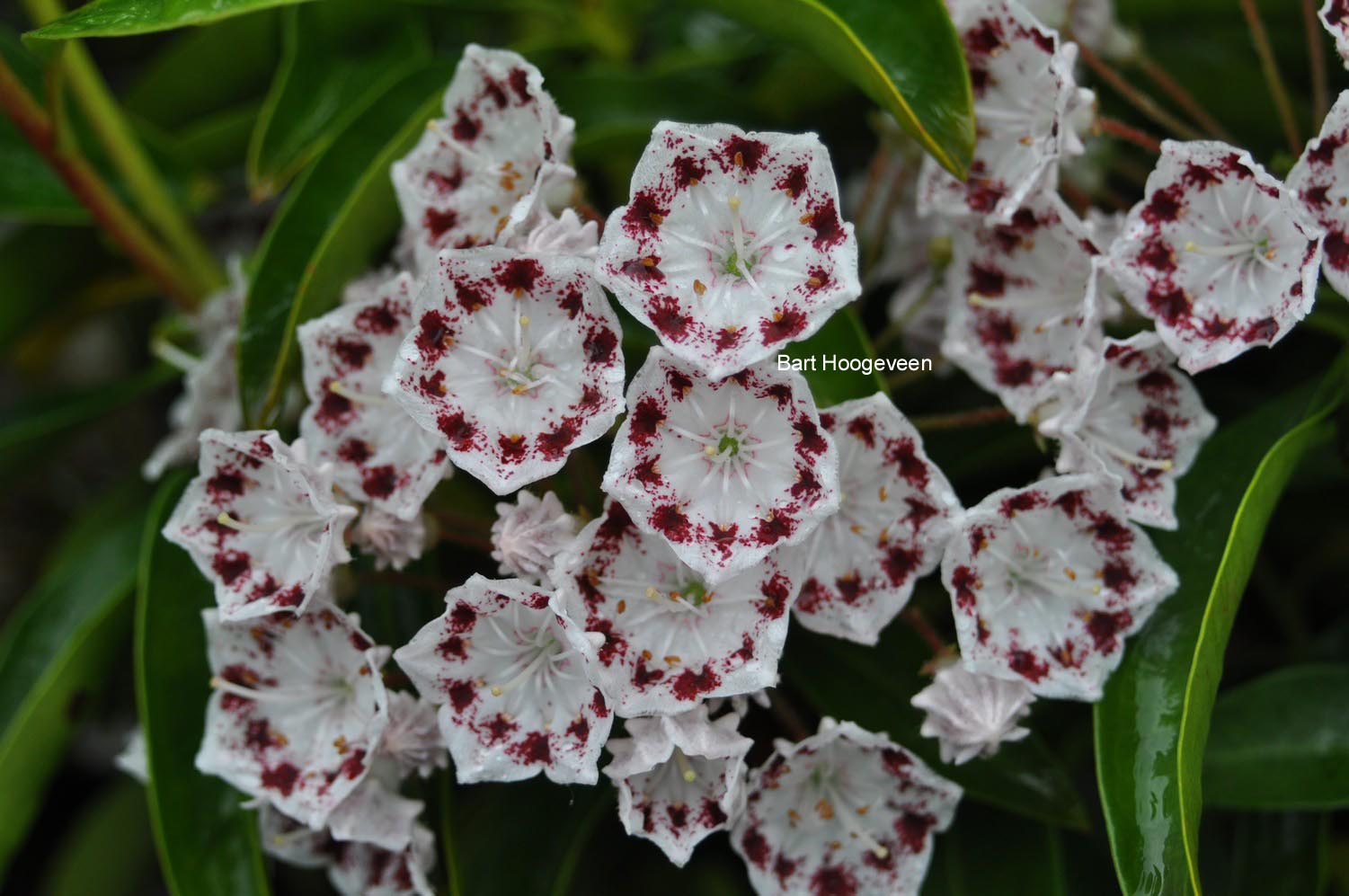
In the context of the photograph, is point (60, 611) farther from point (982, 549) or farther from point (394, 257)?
point (982, 549)

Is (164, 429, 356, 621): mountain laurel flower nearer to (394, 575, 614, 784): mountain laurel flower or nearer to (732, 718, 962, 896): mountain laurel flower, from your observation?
(394, 575, 614, 784): mountain laurel flower

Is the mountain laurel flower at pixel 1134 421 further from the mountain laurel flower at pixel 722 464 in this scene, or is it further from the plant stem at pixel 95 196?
the plant stem at pixel 95 196

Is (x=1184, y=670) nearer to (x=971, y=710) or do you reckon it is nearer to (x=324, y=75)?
(x=971, y=710)

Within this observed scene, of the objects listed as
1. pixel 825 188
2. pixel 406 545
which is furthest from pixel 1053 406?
pixel 406 545

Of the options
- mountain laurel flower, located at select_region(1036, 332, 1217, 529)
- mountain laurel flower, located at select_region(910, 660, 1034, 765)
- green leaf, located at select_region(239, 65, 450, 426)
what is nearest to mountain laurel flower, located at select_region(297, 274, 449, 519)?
green leaf, located at select_region(239, 65, 450, 426)

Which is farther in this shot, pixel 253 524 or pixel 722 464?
pixel 253 524

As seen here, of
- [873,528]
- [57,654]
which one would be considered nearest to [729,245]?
[873,528]
